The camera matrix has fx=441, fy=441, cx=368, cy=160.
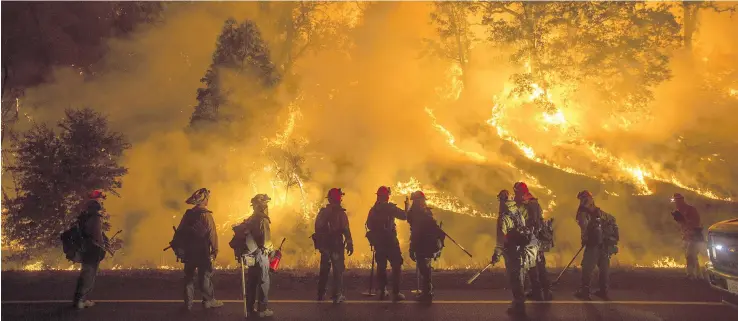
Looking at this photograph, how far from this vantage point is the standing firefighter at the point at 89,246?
27.0ft

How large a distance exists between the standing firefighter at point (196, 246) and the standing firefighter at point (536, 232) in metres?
5.67

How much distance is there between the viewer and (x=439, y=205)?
19109mm

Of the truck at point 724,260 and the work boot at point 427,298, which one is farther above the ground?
the truck at point 724,260

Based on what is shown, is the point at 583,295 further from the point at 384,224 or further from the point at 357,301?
the point at 357,301

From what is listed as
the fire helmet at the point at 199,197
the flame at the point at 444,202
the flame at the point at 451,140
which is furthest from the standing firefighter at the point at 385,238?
the flame at the point at 451,140

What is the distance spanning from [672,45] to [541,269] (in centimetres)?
1780

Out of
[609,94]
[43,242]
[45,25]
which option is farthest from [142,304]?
[609,94]

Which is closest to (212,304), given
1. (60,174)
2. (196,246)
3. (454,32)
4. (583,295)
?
(196,246)

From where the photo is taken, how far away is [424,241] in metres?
8.48

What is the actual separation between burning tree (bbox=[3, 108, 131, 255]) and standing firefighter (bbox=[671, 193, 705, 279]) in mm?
16553

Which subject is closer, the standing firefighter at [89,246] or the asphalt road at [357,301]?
the asphalt road at [357,301]

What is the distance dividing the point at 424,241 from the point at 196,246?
13.9 ft

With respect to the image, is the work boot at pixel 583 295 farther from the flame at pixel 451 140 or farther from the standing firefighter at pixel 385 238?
the flame at pixel 451 140

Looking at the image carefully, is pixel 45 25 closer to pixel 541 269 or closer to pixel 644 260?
pixel 541 269
